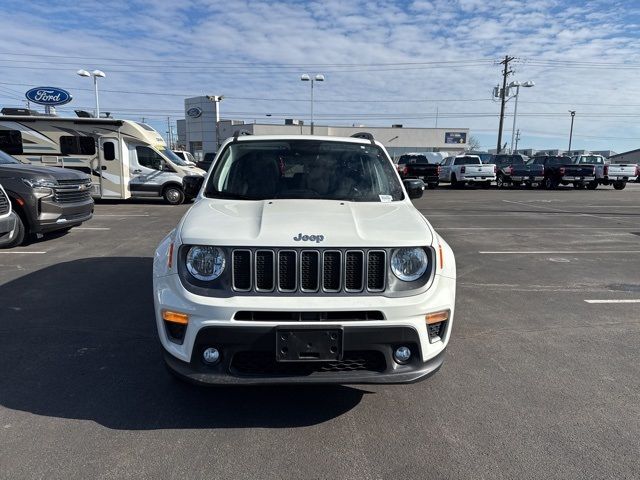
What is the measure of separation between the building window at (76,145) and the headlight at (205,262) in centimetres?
1458

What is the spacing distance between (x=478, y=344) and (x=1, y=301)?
209 inches

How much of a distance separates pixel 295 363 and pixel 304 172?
77.4 inches

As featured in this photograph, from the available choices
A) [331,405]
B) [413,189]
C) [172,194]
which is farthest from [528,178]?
[331,405]

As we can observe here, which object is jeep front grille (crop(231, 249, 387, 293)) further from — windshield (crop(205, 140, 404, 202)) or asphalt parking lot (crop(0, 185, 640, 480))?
windshield (crop(205, 140, 404, 202))

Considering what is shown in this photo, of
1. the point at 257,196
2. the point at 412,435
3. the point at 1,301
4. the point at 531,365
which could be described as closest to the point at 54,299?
the point at 1,301

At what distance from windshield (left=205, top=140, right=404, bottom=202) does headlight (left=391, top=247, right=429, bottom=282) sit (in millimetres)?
1023

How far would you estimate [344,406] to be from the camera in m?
3.20

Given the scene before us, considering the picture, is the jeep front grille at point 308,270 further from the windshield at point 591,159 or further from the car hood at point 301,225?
the windshield at point 591,159

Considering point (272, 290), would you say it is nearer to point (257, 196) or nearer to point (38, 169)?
point (257, 196)

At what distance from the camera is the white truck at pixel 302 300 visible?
2631 millimetres

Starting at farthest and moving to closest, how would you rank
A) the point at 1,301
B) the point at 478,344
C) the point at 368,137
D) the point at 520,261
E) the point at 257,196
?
the point at 520,261 < the point at 1,301 < the point at 368,137 < the point at 478,344 < the point at 257,196

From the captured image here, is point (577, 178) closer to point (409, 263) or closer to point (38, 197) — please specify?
point (38, 197)

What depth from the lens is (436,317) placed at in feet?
9.35

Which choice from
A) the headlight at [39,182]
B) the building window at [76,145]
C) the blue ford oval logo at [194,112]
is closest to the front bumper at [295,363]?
the headlight at [39,182]
